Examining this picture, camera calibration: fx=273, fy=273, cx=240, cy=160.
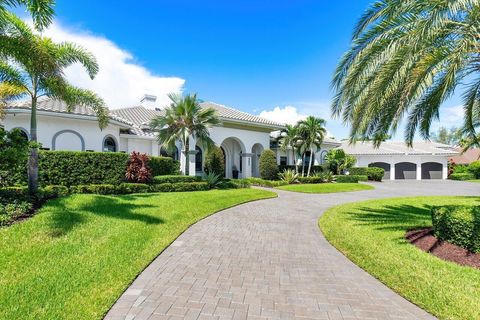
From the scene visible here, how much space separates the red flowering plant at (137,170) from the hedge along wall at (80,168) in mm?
306

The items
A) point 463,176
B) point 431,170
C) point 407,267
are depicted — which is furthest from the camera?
point 431,170

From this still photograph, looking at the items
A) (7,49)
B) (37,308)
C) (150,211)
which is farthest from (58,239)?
(7,49)

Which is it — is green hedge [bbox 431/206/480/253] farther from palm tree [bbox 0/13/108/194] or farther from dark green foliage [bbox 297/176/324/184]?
dark green foliage [bbox 297/176/324/184]

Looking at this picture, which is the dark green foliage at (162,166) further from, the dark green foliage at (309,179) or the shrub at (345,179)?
the shrub at (345,179)

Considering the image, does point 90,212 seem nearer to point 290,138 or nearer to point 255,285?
point 255,285

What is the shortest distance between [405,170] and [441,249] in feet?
126

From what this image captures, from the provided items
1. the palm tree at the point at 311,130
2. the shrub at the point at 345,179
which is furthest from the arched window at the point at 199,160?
the shrub at the point at 345,179

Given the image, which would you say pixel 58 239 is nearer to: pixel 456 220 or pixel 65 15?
pixel 65 15

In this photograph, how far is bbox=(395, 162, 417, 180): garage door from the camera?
3969 centimetres

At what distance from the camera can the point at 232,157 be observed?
94.3ft

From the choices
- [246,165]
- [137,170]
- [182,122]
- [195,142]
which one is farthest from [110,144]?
[246,165]

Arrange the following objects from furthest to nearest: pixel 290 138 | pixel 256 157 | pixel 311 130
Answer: pixel 256 157
pixel 290 138
pixel 311 130

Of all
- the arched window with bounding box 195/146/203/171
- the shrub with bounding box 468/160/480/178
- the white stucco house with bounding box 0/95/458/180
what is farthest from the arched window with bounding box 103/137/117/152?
the shrub with bounding box 468/160/480/178

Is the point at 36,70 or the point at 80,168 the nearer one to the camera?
the point at 36,70
